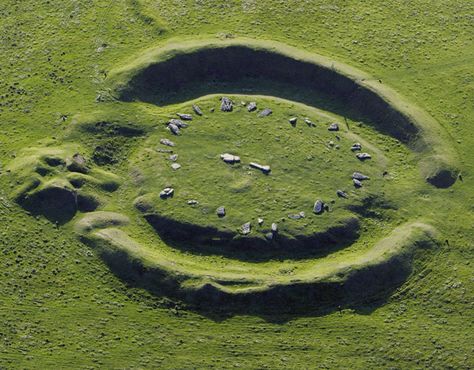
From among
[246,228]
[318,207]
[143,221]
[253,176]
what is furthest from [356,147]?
[143,221]

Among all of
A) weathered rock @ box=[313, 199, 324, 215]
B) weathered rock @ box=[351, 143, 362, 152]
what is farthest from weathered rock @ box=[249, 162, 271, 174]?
weathered rock @ box=[351, 143, 362, 152]

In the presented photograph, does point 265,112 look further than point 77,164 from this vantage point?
Yes

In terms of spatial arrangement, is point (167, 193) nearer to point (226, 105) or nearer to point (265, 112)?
point (226, 105)

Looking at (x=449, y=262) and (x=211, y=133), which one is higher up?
(x=211, y=133)

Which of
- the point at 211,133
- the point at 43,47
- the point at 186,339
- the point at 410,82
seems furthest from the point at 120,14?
the point at 186,339

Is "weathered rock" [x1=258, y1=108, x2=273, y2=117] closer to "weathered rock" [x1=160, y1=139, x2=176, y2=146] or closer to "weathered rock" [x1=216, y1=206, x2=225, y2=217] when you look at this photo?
"weathered rock" [x1=160, y1=139, x2=176, y2=146]

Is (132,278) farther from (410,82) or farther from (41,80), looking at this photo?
(410,82)
